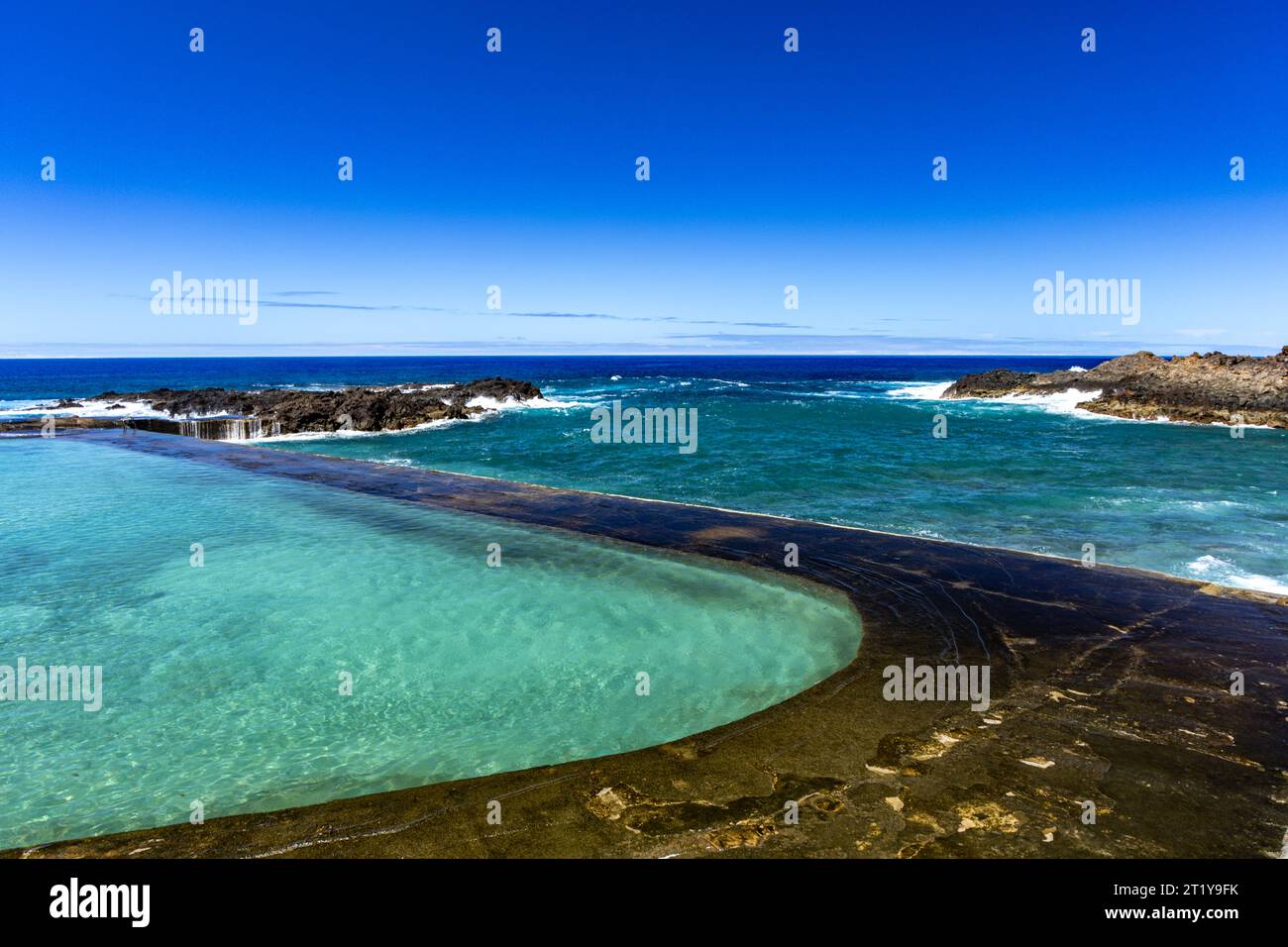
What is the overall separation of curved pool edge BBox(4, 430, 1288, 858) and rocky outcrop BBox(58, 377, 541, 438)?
3308 cm

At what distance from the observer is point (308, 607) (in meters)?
8.84

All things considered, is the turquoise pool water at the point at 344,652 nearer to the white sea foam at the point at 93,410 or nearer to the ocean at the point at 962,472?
the ocean at the point at 962,472

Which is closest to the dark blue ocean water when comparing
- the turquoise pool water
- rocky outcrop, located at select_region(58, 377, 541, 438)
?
rocky outcrop, located at select_region(58, 377, 541, 438)

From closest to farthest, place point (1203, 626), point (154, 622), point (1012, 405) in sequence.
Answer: point (1203, 626) → point (154, 622) → point (1012, 405)

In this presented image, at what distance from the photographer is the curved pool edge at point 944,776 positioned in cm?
398

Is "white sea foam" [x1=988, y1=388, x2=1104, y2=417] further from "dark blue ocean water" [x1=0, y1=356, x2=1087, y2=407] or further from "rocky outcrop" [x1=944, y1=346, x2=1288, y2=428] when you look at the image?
"dark blue ocean water" [x1=0, y1=356, x2=1087, y2=407]

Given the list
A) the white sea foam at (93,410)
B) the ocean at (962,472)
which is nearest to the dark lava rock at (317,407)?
the white sea foam at (93,410)

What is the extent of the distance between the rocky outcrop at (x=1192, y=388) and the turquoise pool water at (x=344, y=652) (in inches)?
1556

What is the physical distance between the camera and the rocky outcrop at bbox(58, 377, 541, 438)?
3347cm

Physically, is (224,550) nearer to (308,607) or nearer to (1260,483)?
(308,607)
